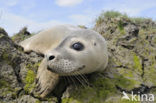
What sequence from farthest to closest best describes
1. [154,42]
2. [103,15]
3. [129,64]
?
[103,15] → [154,42] → [129,64]

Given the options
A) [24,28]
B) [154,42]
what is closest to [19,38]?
[24,28]

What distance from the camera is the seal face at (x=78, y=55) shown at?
3.47 metres

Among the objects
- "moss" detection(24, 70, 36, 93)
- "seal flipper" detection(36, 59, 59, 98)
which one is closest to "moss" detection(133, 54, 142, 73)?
"seal flipper" detection(36, 59, 59, 98)

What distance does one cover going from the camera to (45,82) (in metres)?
3.83

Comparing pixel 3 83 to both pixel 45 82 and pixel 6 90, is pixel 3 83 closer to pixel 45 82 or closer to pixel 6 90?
pixel 6 90

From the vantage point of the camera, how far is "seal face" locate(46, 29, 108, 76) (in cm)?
347

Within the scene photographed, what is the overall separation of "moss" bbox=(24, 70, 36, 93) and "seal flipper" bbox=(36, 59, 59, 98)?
0.12 metres

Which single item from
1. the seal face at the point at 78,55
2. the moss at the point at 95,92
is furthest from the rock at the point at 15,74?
the seal face at the point at 78,55

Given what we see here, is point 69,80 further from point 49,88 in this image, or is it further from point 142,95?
point 142,95

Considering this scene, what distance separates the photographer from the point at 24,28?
7715mm

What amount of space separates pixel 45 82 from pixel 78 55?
0.76 meters

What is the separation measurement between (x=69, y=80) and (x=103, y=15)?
4.30 metres

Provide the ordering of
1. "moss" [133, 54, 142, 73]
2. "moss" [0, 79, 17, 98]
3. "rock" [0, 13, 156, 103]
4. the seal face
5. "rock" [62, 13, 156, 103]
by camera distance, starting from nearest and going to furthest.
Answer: the seal face → "moss" [0, 79, 17, 98] → "rock" [0, 13, 156, 103] → "rock" [62, 13, 156, 103] → "moss" [133, 54, 142, 73]

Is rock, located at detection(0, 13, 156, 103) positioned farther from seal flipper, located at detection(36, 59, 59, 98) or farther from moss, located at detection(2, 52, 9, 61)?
seal flipper, located at detection(36, 59, 59, 98)
